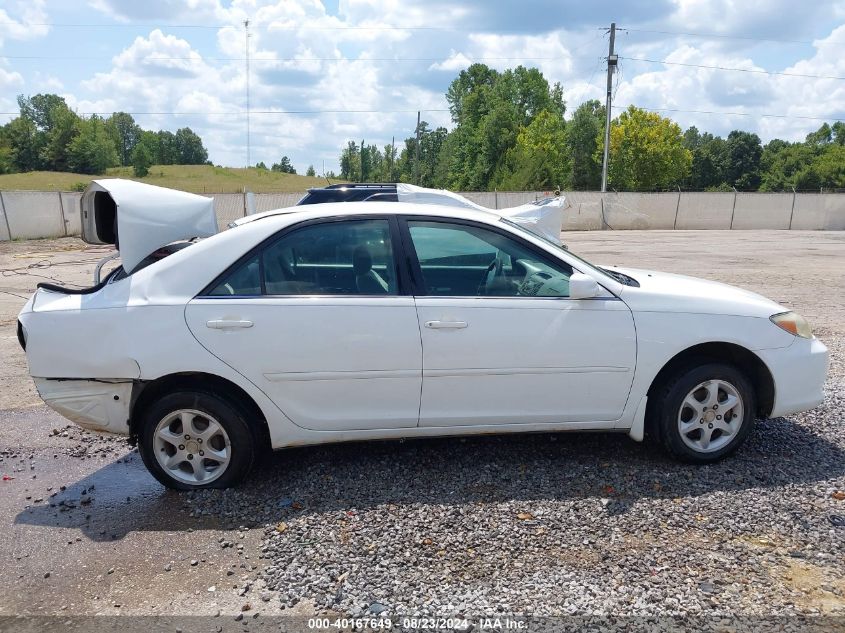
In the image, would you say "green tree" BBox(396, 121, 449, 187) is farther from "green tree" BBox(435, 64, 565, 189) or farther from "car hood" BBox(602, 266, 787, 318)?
"car hood" BBox(602, 266, 787, 318)

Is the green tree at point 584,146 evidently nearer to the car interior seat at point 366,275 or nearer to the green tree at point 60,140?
the car interior seat at point 366,275

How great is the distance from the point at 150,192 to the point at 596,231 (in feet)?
96.7

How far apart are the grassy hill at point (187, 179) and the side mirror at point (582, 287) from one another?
69.5m

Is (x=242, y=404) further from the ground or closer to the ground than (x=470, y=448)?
further from the ground

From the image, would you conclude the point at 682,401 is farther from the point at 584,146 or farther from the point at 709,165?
the point at 709,165

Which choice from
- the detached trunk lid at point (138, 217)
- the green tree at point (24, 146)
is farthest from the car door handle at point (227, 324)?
the green tree at point (24, 146)

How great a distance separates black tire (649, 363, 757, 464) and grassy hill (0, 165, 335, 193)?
2741 inches

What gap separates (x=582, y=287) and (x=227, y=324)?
2.12 metres

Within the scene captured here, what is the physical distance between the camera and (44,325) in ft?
12.4

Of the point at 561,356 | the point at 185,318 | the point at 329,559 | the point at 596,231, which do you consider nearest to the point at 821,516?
the point at 561,356

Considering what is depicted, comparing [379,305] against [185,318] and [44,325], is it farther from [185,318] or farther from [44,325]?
[44,325]

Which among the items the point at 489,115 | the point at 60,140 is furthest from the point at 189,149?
the point at 489,115

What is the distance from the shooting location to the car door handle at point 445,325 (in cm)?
382

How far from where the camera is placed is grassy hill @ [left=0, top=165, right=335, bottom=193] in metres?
73.9
